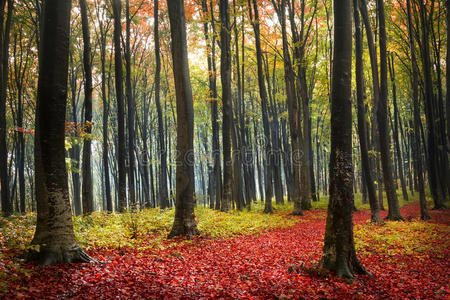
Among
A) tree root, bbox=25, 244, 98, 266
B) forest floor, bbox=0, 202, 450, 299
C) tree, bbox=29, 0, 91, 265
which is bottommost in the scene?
forest floor, bbox=0, 202, 450, 299

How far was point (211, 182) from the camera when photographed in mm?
32250

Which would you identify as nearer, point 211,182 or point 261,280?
point 261,280

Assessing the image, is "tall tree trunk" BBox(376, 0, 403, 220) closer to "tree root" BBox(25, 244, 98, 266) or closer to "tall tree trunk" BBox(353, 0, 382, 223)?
"tall tree trunk" BBox(353, 0, 382, 223)

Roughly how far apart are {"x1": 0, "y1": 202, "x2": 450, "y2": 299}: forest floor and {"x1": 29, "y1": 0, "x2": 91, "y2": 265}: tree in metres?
0.46

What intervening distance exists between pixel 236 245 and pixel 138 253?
3229 millimetres

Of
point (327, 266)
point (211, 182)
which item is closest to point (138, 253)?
point (327, 266)

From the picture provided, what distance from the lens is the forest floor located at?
13.8 ft

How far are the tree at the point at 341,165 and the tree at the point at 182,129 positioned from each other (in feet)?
15.4

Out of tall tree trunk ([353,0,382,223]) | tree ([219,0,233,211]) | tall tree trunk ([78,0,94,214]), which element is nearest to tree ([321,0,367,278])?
tall tree trunk ([353,0,382,223])

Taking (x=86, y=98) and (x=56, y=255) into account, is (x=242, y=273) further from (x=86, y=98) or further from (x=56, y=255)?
(x=86, y=98)

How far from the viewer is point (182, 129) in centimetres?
920

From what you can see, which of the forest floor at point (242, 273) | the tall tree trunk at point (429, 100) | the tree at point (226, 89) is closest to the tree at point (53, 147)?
the forest floor at point (242, 273)

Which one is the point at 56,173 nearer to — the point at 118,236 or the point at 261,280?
the point at 118,236

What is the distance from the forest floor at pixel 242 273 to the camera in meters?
4.20
